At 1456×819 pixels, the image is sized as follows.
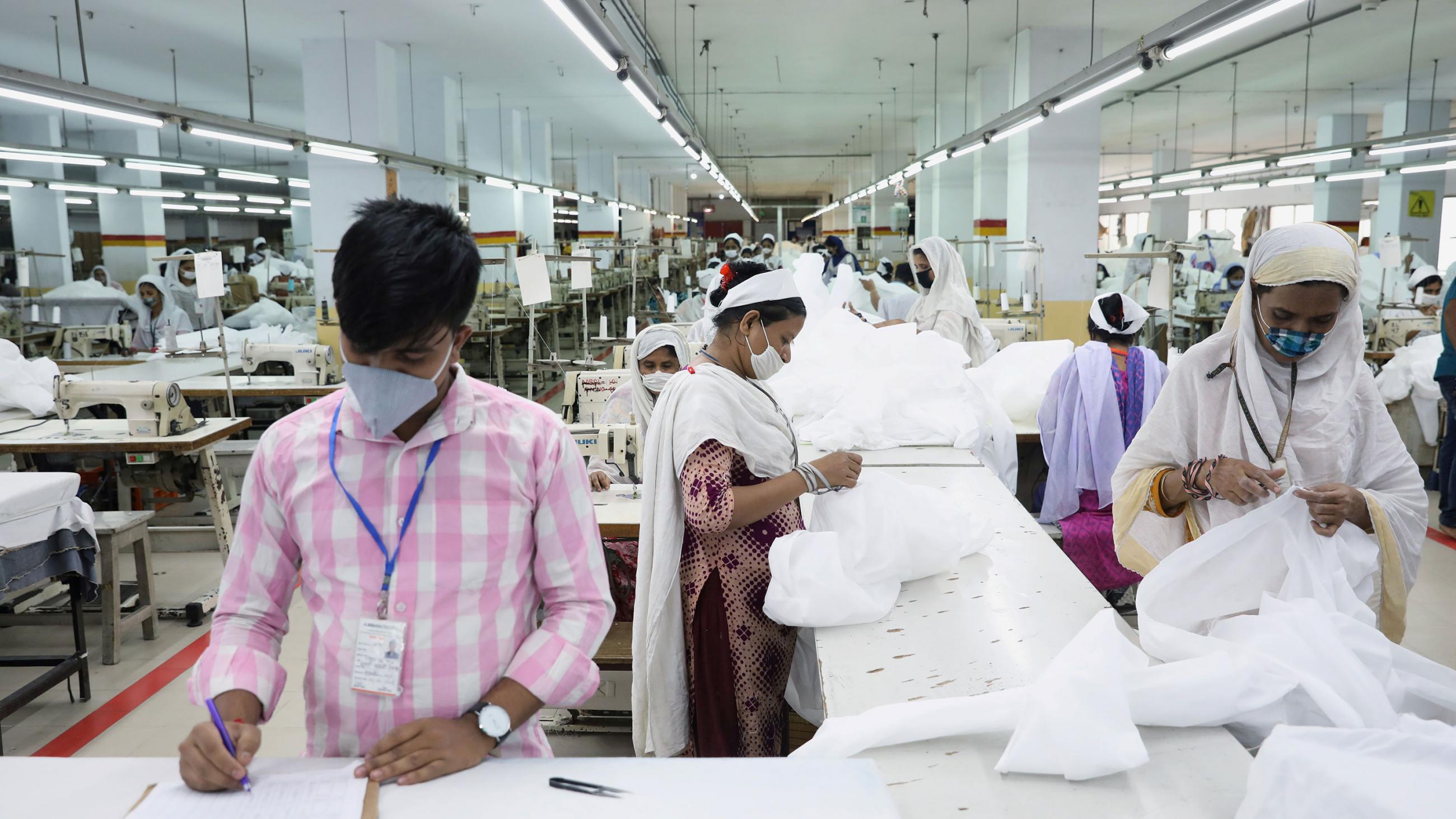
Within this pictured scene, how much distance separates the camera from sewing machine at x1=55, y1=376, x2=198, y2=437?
13.6ft

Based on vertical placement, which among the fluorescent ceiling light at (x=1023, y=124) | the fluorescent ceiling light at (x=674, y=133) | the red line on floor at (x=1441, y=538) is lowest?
the red line on floor at (x=1441, y=538)

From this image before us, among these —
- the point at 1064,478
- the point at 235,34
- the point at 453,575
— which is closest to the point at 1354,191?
the point at 1064,478

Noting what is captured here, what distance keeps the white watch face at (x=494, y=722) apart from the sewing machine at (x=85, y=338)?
8687mm

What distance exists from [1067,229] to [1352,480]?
356 inches

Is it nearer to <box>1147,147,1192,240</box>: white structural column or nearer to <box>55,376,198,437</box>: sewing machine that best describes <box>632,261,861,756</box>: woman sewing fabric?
<box>55,376,198,437</box>: sewing machine

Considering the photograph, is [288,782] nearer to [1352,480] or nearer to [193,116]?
[1352,480]

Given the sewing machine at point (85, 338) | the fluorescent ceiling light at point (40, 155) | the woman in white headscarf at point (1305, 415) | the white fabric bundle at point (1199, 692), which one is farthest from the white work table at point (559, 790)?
the sewing machine at point (85, 338)

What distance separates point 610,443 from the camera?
3531 mm

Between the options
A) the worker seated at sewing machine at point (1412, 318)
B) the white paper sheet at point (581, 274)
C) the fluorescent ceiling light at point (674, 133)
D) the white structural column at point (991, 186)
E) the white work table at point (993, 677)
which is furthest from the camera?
the white structural column at point (991, 186)

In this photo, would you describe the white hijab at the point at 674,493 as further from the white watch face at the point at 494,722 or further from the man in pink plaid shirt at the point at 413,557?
the white watch face at the point at 494,722

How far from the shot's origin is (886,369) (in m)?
3.97

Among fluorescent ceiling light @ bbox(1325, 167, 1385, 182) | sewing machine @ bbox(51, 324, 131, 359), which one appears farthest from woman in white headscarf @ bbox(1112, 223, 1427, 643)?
fluorescent ceiling light @ bbox(1325, 167, 1385, 182)

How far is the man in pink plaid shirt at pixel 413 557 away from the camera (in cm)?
106

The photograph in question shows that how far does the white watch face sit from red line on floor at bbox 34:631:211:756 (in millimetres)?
2599
